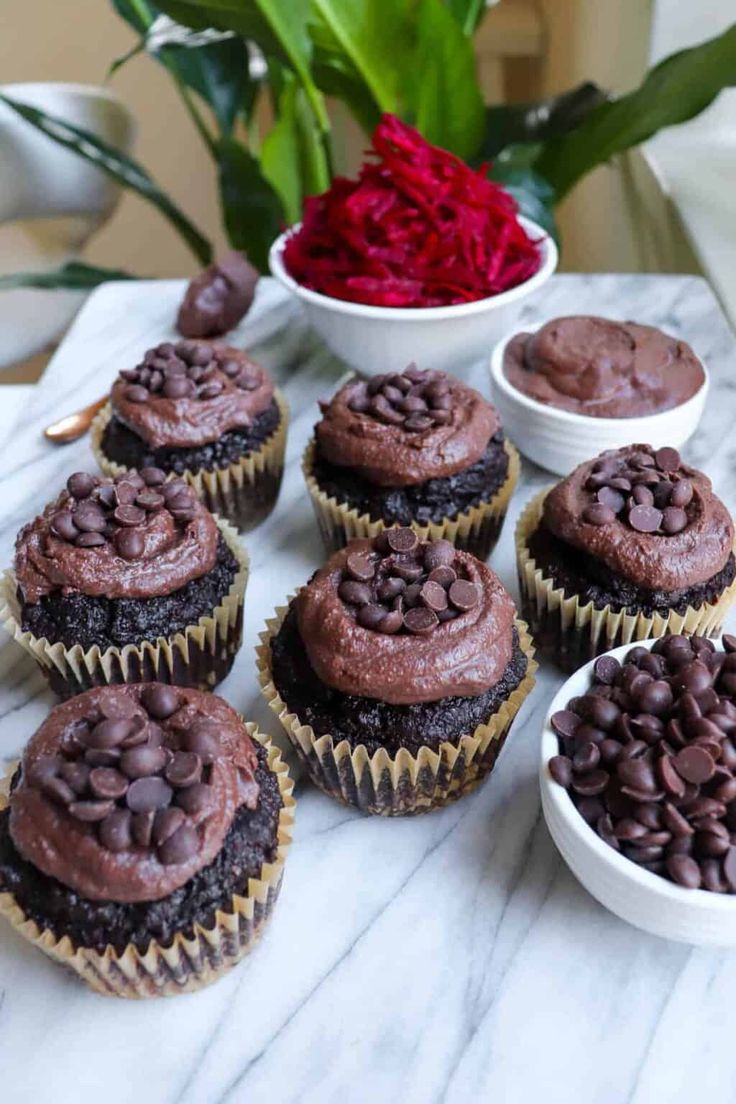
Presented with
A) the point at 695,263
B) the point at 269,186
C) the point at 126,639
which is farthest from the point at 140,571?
Answer: the point at 695,263

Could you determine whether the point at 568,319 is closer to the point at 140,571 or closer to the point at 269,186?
the point at 140,571

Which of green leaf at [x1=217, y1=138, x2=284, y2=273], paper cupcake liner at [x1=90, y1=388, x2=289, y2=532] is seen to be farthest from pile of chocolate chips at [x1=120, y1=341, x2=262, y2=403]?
green leaf at [x1=217, y1=138, x2=284, y2=273]

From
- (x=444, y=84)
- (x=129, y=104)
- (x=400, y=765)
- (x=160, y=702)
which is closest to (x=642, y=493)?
(x=400, y=765)

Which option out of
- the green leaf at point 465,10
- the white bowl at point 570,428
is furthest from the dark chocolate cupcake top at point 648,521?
the green leaf at point 465,10

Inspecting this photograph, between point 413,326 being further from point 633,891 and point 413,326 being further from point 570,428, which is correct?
point 633,891

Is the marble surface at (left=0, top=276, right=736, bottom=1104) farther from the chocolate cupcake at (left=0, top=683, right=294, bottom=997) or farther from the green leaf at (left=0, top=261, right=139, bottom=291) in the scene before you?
the green leaf at (left=0, top=261, right=139, bottom=291)

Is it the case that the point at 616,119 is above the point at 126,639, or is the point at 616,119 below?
above
